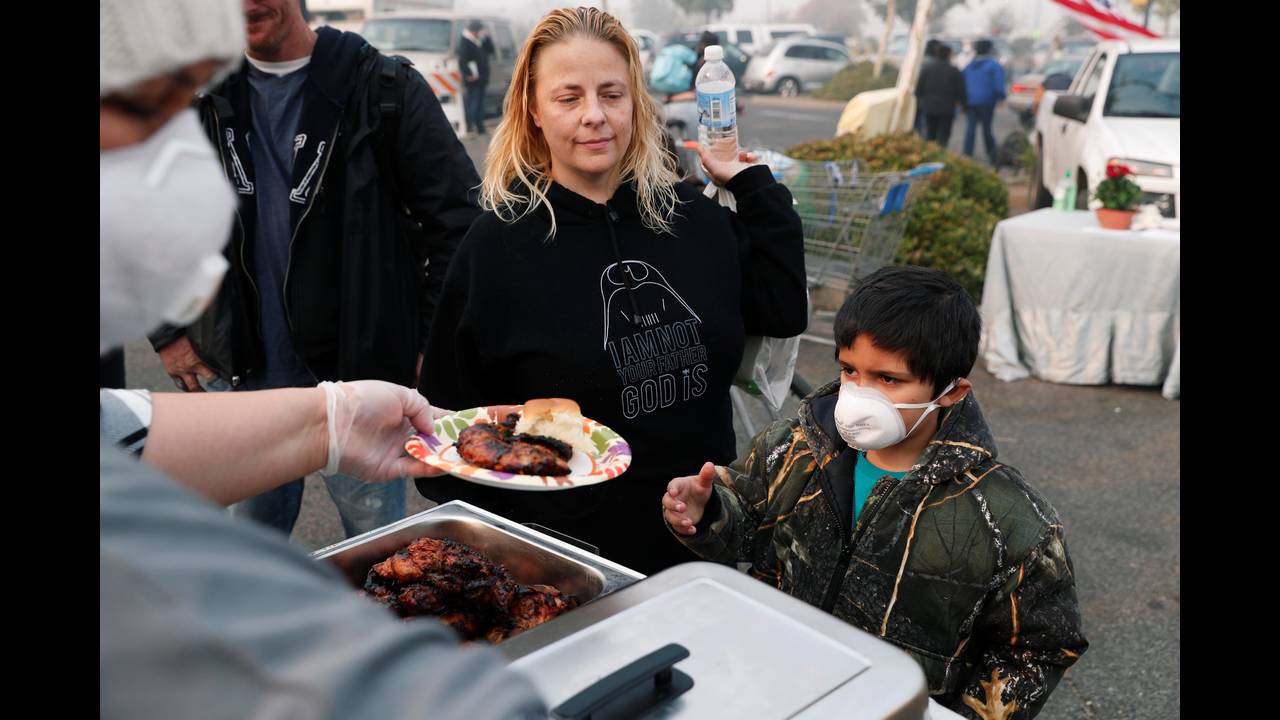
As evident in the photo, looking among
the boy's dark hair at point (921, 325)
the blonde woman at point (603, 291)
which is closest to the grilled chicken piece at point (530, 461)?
the blonde woman at point (603, 291)

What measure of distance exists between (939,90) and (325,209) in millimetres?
13347

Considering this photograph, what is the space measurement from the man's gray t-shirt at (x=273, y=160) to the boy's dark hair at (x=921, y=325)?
5.72 ft

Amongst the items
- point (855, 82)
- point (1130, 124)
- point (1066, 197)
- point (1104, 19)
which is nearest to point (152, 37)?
point (1066, 197)

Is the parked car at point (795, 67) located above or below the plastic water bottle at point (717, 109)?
below

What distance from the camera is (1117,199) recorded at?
6.30 metres

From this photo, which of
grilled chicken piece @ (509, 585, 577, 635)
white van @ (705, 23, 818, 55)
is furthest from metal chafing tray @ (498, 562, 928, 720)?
white van @ (705, 23, 818, 55)

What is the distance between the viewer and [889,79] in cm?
3095

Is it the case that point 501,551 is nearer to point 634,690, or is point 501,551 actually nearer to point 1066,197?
point 634,690

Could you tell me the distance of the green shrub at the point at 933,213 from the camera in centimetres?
750

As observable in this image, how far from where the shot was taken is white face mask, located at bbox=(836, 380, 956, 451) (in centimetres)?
206

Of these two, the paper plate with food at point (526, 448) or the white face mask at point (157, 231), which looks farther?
the paper plate with food at point (526, 448)

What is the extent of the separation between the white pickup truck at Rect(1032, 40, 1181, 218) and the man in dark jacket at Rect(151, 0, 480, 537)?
5.88 metres

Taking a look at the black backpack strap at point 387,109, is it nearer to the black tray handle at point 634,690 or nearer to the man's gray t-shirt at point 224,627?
the black tray handle at point 634,690

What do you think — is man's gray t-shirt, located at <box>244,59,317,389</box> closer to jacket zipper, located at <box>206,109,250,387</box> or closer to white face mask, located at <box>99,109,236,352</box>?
jacket zipper, located at <box>206,109,250,387</box>
